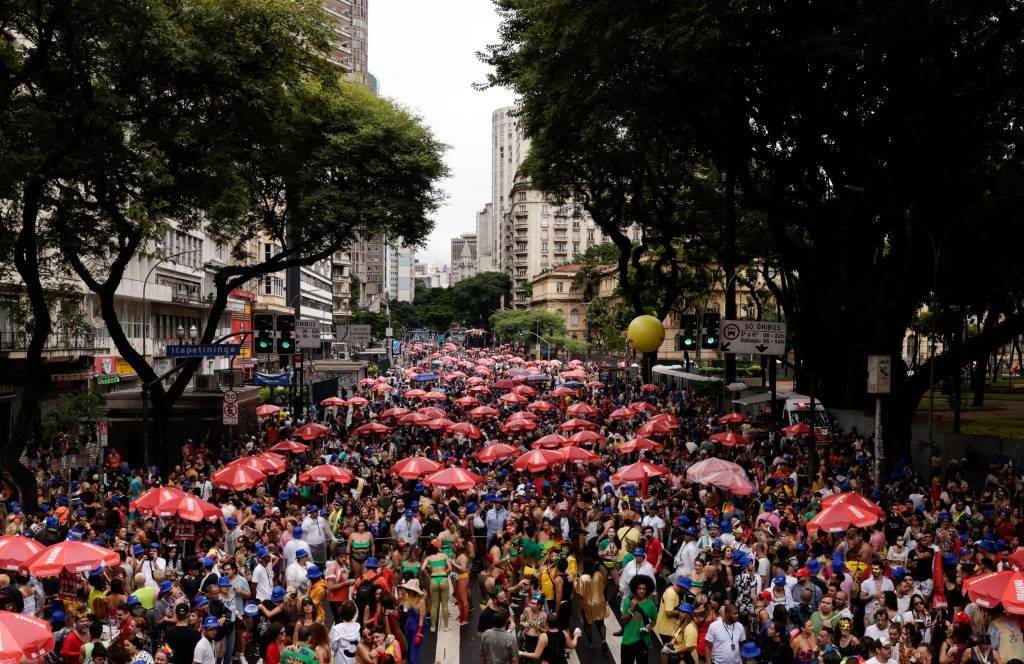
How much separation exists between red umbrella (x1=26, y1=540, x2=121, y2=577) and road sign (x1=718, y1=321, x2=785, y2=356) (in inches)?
610

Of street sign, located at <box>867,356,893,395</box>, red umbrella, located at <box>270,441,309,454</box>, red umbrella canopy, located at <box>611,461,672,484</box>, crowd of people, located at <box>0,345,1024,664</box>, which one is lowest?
crowd of people, located at <box>0,345,1024,664</box>

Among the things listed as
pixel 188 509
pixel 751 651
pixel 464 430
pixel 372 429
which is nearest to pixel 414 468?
pixel 188 509

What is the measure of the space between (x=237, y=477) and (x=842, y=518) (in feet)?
35.5

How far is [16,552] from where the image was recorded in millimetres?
11789

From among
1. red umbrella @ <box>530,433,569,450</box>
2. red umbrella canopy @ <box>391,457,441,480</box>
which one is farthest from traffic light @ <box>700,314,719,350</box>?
red umbrella canopy @ <box>391,457,441,480</box>

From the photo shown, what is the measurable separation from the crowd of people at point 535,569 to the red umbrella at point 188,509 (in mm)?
433

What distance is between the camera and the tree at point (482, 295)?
16525cm

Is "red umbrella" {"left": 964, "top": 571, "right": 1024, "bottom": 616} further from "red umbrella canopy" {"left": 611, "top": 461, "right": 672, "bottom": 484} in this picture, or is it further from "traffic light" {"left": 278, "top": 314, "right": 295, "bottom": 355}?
"traffic light" {"left": 278, "top": 314, "right": 295, "bottom": 355}

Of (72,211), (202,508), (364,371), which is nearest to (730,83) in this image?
(202,508)

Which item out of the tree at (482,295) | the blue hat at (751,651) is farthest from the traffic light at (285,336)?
the tree at (482,295)

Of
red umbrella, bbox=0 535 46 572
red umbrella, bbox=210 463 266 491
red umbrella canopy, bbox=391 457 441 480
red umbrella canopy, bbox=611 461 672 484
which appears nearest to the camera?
red umbrella, bbox=0 535 46 572

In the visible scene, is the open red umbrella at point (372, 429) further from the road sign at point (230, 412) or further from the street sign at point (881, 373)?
the street sign at point (881, 373)

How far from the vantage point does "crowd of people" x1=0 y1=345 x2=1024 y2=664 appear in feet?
31.8

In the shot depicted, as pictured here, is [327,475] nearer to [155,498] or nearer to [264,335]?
[155,498]
